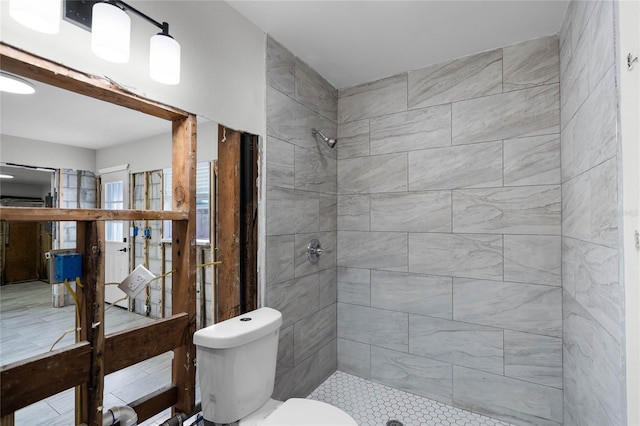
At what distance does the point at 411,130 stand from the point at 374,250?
93 cm

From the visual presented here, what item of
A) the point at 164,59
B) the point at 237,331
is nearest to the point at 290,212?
the point at 237,331

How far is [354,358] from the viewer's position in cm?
243

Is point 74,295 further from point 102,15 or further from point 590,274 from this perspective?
point 590,274

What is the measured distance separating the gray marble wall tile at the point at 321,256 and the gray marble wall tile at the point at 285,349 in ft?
1.19

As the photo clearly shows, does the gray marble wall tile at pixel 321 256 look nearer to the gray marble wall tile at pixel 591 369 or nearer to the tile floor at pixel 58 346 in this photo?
the tile floor at pixel 58 346

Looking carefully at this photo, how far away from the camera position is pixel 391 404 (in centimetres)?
206

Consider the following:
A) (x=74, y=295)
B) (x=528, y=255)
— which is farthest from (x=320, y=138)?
(x=74, y=295)

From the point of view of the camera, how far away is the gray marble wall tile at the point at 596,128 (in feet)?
3.27

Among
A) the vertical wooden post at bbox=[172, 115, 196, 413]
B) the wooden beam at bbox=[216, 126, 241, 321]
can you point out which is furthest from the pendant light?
the wooden beam at bbox=[216, 126, 241, 321]

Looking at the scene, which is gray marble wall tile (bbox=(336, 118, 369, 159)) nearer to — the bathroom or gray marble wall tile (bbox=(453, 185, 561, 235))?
the bathroom

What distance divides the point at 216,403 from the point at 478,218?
1.80 m

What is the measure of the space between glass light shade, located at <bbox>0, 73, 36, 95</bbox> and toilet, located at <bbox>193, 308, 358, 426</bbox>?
3.44ft

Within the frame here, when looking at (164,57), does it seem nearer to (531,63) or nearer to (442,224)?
(442,224)

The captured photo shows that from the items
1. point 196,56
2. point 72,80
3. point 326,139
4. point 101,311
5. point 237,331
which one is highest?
point 196,56
